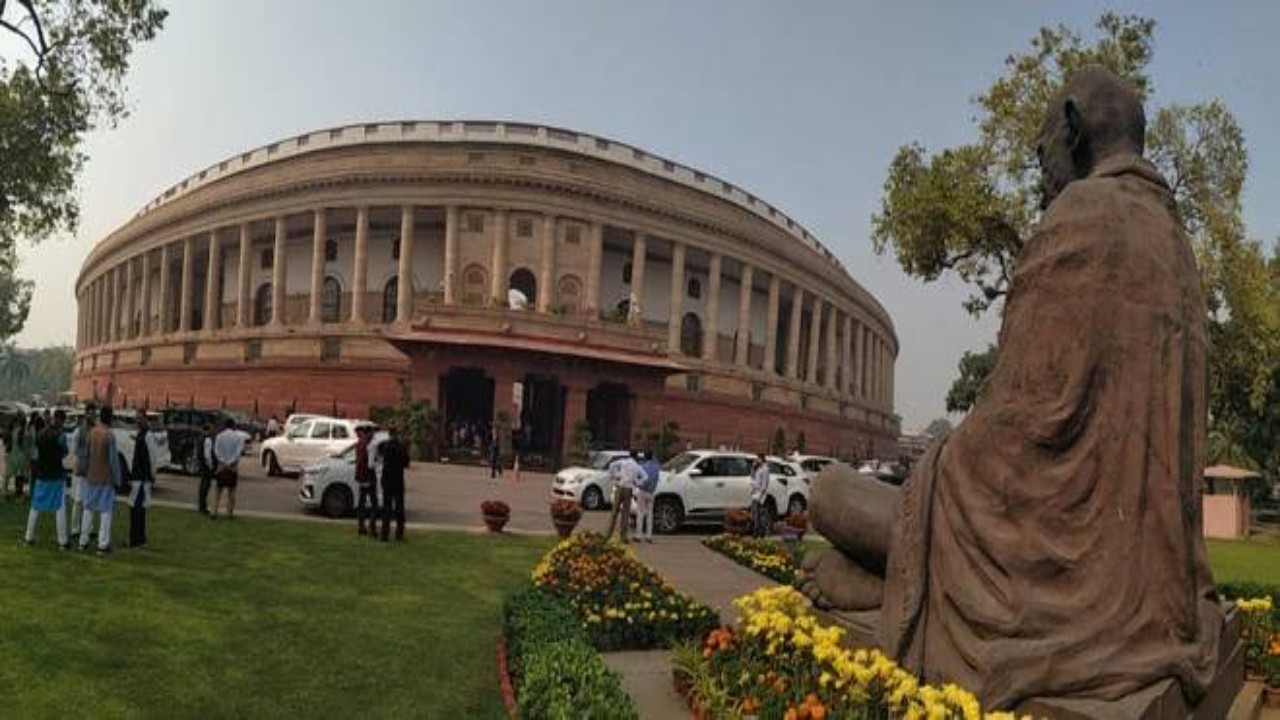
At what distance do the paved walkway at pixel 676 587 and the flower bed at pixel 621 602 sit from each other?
0.55 ft

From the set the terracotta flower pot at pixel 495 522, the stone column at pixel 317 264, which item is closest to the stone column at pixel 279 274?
the stone column at pixel 317 264

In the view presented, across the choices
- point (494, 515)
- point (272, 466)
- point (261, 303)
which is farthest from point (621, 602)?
point (261, 303)

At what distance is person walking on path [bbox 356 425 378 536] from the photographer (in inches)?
563

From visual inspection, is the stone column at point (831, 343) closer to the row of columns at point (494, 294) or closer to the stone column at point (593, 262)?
the row of columns at point (494, 294)

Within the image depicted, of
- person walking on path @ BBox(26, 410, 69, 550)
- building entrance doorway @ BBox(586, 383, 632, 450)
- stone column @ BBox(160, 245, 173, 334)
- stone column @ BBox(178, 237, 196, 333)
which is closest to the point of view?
person walking on path @ BBox(26, 410, 69, 550)

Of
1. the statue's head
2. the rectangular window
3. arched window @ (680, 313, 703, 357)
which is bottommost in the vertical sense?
the statue's head

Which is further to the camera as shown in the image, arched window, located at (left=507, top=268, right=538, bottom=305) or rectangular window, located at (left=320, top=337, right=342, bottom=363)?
arched window, located at (left=507, top=268, right=538, bottom=305)

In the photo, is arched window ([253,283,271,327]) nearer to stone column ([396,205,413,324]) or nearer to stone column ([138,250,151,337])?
stone column ([396,205,413,324])

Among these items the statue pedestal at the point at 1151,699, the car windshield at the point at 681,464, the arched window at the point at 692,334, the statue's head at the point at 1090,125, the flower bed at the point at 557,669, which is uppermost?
the arched window at the point at 692,334

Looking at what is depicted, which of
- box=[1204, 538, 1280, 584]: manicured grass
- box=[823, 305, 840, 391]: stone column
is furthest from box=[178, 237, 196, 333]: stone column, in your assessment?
box=[1204, 538, 1280, 584]: manicured grass

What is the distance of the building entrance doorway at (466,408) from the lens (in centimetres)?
3609

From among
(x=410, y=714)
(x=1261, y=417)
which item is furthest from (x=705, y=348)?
(x=410, y=714)

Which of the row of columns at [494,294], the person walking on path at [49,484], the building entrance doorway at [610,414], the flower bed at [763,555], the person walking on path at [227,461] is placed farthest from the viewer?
the row of columns at [494,294]

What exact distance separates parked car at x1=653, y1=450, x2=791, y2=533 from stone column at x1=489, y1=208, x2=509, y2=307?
91.8 feet
